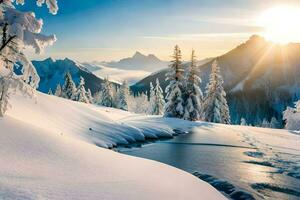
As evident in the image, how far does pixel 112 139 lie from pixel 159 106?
63803mm

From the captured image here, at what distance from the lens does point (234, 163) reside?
75.1 ft

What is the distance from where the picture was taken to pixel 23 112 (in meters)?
22.2

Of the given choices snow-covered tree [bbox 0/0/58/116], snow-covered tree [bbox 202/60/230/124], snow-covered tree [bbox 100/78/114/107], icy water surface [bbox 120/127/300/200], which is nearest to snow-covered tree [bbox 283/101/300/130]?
icy water surface [bbox 120/127/300/200]

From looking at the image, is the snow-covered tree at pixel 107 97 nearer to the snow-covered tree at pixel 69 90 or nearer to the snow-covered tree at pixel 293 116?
the snow-covered tree at pixel 69 90

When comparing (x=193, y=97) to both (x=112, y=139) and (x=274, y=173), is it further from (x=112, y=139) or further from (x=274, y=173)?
(x=274, y=173)

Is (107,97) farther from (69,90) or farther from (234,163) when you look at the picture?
(234,163)

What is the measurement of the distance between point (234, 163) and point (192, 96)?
34.2 metres

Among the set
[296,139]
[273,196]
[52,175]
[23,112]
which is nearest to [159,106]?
[296,139]

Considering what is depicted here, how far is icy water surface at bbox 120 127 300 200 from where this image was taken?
1648 centimetres

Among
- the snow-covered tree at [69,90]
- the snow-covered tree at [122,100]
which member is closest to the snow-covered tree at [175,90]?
the snow-covered tree at [69,90]

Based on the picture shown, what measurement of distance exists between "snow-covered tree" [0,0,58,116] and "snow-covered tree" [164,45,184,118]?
41.3 m

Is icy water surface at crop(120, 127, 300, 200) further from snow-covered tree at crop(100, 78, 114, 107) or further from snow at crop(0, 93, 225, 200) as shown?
snow-covered tree at crop(100, 78, 114, 107)

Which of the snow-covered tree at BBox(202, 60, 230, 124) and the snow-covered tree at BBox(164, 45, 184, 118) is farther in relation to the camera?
the snow-covered tree at BBox(202, 60, 230, 124)

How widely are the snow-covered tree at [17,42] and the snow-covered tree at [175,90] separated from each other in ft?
136
